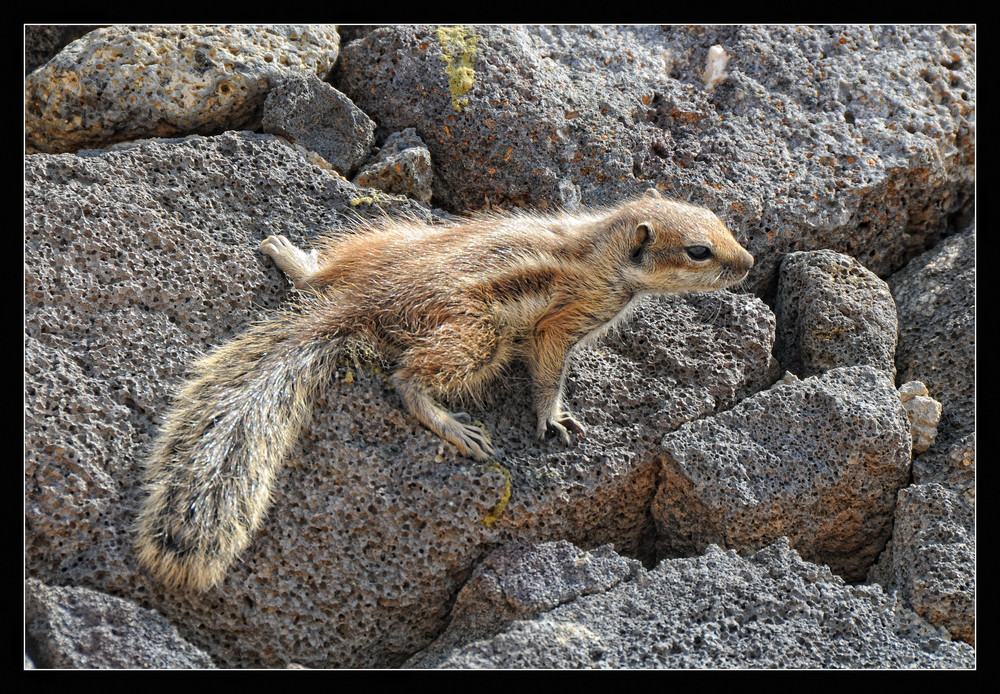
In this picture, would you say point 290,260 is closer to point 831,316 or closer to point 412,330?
point 412,330

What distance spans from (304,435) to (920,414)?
3.51 m

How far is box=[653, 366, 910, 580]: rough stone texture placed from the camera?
464 cm

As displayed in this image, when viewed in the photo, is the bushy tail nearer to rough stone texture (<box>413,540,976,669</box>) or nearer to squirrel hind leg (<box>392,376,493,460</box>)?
squirrel hind leg (<box>392,376,493,460</box>)

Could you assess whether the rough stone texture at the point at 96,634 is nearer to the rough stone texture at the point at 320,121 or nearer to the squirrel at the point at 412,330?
the squirrel at the point at 412,330

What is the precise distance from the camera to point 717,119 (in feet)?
19.8

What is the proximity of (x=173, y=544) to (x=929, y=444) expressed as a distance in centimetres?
412

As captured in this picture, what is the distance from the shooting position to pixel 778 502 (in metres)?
4.64

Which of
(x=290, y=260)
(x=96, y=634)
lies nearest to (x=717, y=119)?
(x=290, y=260)

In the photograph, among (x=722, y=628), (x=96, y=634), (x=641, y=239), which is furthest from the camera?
(x=641, y=239)

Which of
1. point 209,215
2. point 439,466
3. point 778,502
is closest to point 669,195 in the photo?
point 778,502

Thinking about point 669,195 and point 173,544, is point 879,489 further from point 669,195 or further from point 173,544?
point 173,544

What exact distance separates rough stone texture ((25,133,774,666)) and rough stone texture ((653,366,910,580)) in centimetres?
17

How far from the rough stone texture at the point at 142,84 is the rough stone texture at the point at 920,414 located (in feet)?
14.2

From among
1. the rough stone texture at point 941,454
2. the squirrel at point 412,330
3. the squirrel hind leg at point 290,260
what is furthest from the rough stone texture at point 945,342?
the squirrel hind leg at point 290,260
